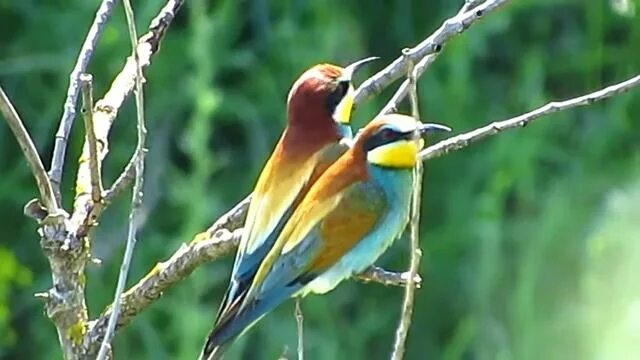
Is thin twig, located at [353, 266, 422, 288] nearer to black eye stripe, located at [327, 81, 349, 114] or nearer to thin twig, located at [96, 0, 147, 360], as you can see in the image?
black eye stripe, located at [327, 81, 349, 114]

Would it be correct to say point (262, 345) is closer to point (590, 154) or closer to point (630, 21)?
point (590, 154)

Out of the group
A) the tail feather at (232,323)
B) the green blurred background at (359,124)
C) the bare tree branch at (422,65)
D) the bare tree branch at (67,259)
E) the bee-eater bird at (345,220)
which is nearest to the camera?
the bare tree branch at (67,259)

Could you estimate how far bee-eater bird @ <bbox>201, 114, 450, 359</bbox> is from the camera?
1.63m

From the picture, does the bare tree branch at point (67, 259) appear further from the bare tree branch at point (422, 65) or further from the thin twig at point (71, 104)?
the bare tree branch at point (422, 65)

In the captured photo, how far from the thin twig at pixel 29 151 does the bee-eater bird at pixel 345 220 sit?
0.40 metres

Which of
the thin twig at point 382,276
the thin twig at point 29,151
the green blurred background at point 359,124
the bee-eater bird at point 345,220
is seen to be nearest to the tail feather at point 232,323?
→ the bee-eater bird at point 345,220

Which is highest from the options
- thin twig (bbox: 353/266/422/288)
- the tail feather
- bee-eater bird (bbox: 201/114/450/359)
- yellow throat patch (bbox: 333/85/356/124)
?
yellow throat patch (bbox: 333/85/356/124)

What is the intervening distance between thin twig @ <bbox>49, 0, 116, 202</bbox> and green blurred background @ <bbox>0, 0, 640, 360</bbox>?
1.51 meters

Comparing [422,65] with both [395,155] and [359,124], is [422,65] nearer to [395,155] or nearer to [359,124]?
[395,155]

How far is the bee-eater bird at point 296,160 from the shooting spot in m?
1.60

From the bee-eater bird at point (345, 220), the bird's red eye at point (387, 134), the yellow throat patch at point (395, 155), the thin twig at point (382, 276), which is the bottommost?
the thin twig at point (382, 276)

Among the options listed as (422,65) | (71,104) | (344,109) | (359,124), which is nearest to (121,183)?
(71,104)

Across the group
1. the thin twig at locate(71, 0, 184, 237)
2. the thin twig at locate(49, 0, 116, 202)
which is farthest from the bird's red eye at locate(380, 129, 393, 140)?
the thin twig at locate(49, 0, 116, 202)

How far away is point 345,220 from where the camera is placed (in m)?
1.72
